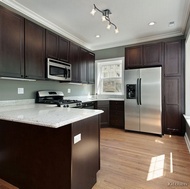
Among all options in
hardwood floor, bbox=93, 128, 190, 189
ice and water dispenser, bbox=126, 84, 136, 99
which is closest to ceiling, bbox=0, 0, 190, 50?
ice and water dispenser, bbox=126, 84, 136, 99

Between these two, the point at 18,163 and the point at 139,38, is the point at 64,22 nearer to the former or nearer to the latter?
the point at 139,38

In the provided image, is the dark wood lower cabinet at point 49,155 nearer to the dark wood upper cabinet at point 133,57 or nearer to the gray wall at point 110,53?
the dark wood upper cabinet at point 133,57

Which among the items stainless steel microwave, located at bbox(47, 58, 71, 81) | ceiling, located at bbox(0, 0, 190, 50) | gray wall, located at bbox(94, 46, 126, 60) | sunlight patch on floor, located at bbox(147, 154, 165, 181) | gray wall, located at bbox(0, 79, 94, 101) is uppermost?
ceiling, located at bbox(0, 0, 190, 50)

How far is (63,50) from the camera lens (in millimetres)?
3330

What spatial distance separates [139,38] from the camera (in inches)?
171

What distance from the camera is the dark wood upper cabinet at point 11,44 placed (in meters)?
2.08

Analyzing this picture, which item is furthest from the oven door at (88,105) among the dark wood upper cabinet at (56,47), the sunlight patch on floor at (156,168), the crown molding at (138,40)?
the crown molding at (138,40)

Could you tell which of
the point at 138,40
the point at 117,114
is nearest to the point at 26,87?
the point at 117,114

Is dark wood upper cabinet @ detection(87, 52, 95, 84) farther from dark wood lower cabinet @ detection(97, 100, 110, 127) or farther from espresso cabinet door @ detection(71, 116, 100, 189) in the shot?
espresso cabinet door @ detection(71, 116, 100, 189)

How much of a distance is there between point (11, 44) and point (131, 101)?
3.14 meters

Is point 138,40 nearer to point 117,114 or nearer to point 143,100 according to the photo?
point 143,100

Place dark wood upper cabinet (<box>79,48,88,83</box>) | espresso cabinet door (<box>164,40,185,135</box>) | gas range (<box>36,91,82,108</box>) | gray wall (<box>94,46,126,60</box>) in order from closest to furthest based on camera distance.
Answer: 1. gas range (<box>36,91,82,108</box>)
2. espresso cabinet door (<box>164,40,185,135</box>)
3. dark wood upper cabinet (<box>79,48,88,83</box>)
4. gray wall (<box>94,46,126,60</box>)

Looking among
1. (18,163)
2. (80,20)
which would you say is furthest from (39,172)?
(80,20)

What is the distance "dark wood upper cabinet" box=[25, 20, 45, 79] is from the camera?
2459mm
